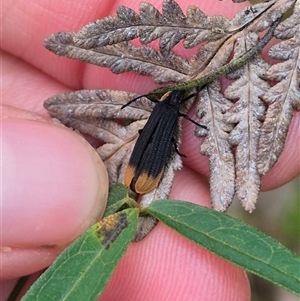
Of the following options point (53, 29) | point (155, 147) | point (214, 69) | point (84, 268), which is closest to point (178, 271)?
point (155, 147)

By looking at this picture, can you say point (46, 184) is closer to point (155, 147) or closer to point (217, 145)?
point (155, 147)

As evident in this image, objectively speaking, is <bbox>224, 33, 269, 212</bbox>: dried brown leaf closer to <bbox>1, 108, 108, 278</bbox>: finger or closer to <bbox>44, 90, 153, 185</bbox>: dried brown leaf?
<bbox>44, 90, 153, 185</bbox>: dried brown leaf

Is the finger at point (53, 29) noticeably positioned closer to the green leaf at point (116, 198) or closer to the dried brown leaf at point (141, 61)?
the dried brown leaf at point (141, 61)

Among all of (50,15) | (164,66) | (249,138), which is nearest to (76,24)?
(50,15)

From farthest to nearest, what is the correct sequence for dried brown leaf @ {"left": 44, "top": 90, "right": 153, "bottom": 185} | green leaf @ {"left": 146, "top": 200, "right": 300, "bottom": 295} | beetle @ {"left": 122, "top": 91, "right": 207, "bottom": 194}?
dried brown leaf @ {"left": 44, "top": 90, "right": 153, "bottom": 185} → beetle @ {"left": 122, "top": 91, "right": 207, "bottom": 194} → green leaf @ {"left": 146, "top": 200, "right": 300, "bottom": 295}

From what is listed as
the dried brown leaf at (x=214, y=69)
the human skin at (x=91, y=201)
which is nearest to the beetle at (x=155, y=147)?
the dried brown leaf at (x=214, y=69)

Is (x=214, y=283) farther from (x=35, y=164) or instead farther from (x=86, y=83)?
(x=86, y=83)

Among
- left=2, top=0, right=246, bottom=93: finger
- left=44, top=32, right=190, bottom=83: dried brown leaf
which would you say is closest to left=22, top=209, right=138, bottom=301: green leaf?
left=44, top=32, right=190, bottom=83: dried brown leaf
